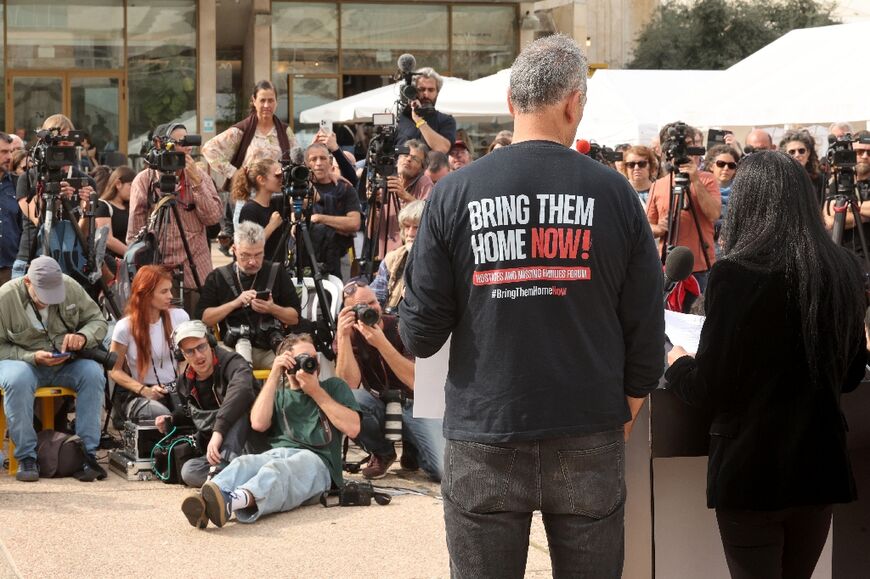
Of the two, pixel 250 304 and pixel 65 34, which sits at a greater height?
pixel 65 34

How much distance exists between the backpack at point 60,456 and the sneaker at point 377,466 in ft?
5.36

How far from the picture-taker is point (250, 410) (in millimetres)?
7047

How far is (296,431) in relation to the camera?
6867mm

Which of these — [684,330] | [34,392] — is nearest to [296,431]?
[34,392]

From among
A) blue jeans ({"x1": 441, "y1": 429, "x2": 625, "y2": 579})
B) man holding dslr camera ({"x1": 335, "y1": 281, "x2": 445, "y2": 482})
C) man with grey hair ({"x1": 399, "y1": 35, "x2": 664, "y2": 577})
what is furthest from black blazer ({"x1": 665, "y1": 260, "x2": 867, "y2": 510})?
man holding dslr camera ({"x1": 335, "y1": 281, "x2": 445, "y2": 482})

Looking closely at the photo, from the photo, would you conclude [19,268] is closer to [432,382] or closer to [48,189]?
[48,189]

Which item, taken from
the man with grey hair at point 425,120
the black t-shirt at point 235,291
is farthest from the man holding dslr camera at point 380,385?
the man with grey hair at point 425,120

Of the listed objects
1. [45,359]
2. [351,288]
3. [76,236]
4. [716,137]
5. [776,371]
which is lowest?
[45,359]

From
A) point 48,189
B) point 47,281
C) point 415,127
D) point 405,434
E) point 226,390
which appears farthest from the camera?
point 415,127

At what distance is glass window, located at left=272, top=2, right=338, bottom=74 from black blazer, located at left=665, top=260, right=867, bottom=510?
22.2m

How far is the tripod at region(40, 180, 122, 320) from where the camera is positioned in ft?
27.9

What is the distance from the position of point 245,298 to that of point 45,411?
1.41m

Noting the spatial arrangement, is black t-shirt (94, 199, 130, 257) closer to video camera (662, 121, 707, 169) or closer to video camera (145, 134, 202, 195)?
video camera (145, 134, 202, 195)

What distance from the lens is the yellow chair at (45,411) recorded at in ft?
24.5
